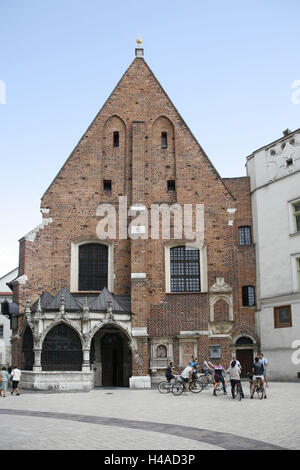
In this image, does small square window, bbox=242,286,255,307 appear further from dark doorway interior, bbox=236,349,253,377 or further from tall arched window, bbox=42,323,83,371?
tall arched window, bbox=42,323,83,371

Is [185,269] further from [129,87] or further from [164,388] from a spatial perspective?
[129,87]

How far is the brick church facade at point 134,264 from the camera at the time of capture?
74.4 feet

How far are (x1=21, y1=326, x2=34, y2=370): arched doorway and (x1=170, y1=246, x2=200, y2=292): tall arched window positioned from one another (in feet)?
24.3

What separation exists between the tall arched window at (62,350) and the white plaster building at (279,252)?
9.58 m

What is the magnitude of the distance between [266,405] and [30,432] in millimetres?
7685

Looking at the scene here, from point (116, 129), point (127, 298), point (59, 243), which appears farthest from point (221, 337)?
point (116, 129)

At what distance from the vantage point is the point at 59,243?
84.1 feet

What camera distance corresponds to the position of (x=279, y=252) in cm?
2544

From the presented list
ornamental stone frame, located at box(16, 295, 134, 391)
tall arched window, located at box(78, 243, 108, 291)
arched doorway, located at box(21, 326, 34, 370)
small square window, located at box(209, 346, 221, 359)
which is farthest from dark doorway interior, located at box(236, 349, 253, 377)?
arched doorway, located at box(21, 326, 34, 370)

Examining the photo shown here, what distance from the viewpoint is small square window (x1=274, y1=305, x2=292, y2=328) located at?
80.0ft

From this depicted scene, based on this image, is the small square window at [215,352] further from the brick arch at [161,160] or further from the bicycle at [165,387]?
the brick arch at [161,160]

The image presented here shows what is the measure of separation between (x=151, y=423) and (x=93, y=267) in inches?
599

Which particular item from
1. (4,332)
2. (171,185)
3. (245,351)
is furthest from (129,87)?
(4,332)
